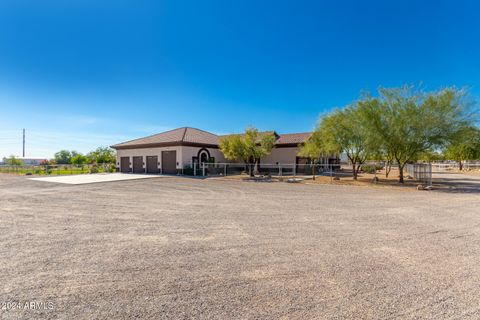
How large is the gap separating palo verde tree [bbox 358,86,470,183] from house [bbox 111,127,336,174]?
462 inches

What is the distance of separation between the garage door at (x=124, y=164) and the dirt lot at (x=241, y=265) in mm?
26774

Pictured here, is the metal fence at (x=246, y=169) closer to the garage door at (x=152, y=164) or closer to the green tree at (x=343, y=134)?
the green tree at (x=343, y=134)

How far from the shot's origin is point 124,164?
34.6 meters

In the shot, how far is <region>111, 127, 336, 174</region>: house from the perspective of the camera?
29078 mm

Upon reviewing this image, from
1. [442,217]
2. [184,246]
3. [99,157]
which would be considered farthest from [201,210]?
[99,157]

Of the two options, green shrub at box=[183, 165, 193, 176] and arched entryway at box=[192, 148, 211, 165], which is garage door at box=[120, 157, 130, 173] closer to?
green shrub at box=[183, 165, 193, 176]

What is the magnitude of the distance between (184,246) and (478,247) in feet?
21.7

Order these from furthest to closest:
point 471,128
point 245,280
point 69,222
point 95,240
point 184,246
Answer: point 471,128 → point 69,222 → point 95,240 → point 184,246 → point 245,280

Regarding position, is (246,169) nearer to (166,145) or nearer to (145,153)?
(166,145)

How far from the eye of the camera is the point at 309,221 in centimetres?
776

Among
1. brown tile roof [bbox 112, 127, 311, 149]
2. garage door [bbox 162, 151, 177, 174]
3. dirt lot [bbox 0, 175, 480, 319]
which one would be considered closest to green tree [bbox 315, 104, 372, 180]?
brown tile roof [bbox 112, 127, 311, 149]

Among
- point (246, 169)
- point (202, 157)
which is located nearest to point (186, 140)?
point (202, 157)

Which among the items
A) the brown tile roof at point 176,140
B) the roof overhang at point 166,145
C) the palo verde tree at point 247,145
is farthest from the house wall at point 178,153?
the palo verde tree at point 247,145

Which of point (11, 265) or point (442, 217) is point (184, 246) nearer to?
point (11, 265)
